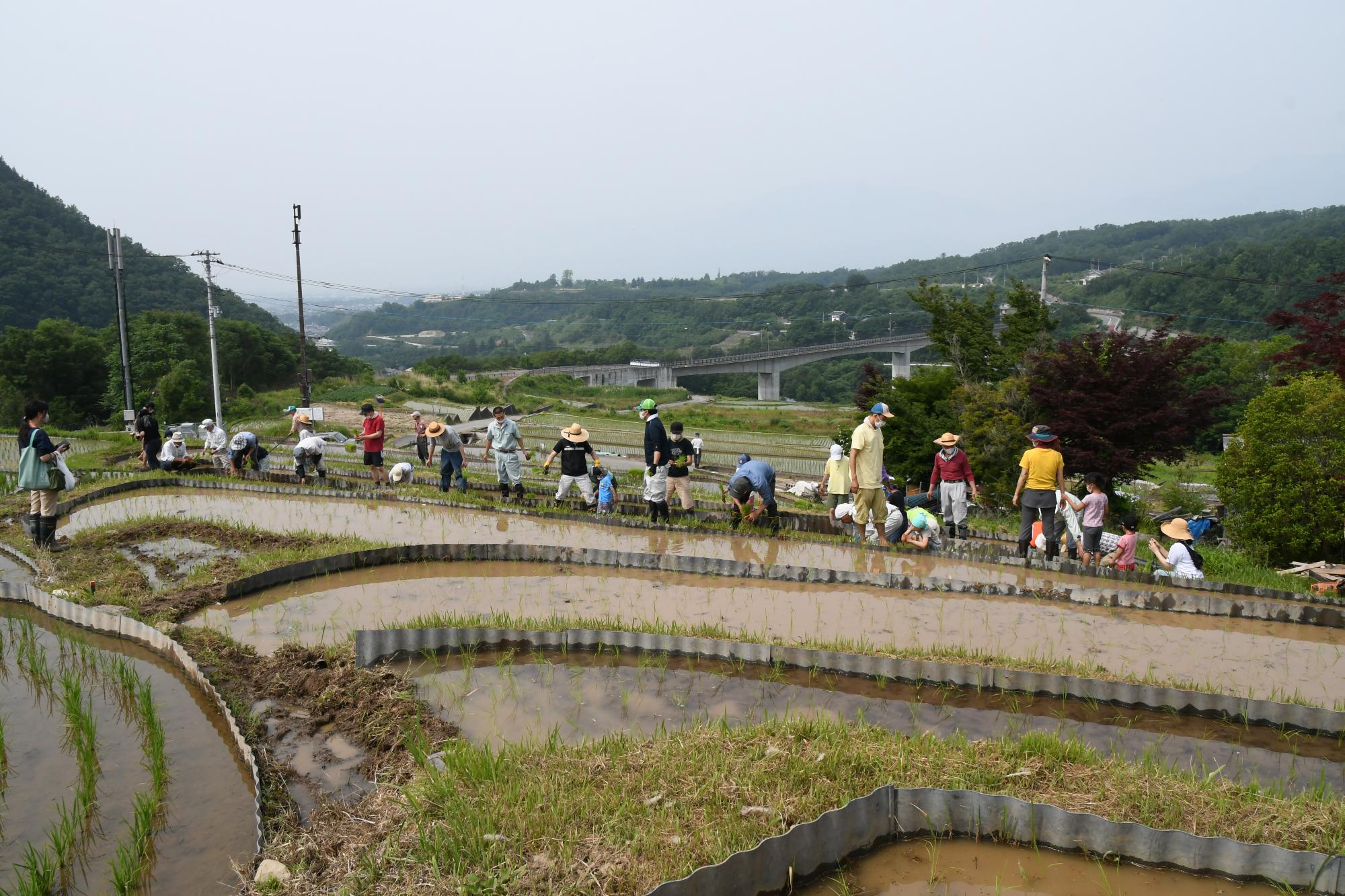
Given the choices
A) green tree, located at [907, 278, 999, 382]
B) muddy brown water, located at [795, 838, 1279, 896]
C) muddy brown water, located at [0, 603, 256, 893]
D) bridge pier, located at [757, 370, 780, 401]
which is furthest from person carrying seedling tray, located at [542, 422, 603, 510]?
bridge pier, located at [757, 370, 780, 401]

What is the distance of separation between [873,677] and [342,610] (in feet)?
17.6

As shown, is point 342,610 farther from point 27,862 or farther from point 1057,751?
point 1057,751

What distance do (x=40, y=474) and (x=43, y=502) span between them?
0.57 meters

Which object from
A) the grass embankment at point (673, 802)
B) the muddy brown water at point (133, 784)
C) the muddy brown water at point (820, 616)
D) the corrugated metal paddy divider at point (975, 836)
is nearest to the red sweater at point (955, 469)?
the muddy brown water at point (820, 616)

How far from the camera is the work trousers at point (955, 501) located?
11.9 m

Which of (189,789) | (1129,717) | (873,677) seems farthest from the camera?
(873,677)

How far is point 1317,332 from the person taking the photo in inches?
802

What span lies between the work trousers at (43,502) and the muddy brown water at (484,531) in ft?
4.53

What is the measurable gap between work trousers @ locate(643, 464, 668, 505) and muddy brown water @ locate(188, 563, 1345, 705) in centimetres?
232

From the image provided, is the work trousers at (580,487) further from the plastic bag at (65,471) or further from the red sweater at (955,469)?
the plastic bag at (65,471)

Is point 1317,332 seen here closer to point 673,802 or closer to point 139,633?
point 673,802

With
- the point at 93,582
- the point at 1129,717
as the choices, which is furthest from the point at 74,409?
the point at 1129,717

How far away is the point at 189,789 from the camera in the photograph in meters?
5.57

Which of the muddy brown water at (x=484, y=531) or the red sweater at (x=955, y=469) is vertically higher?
the red sweater at (x=955, y=469)
